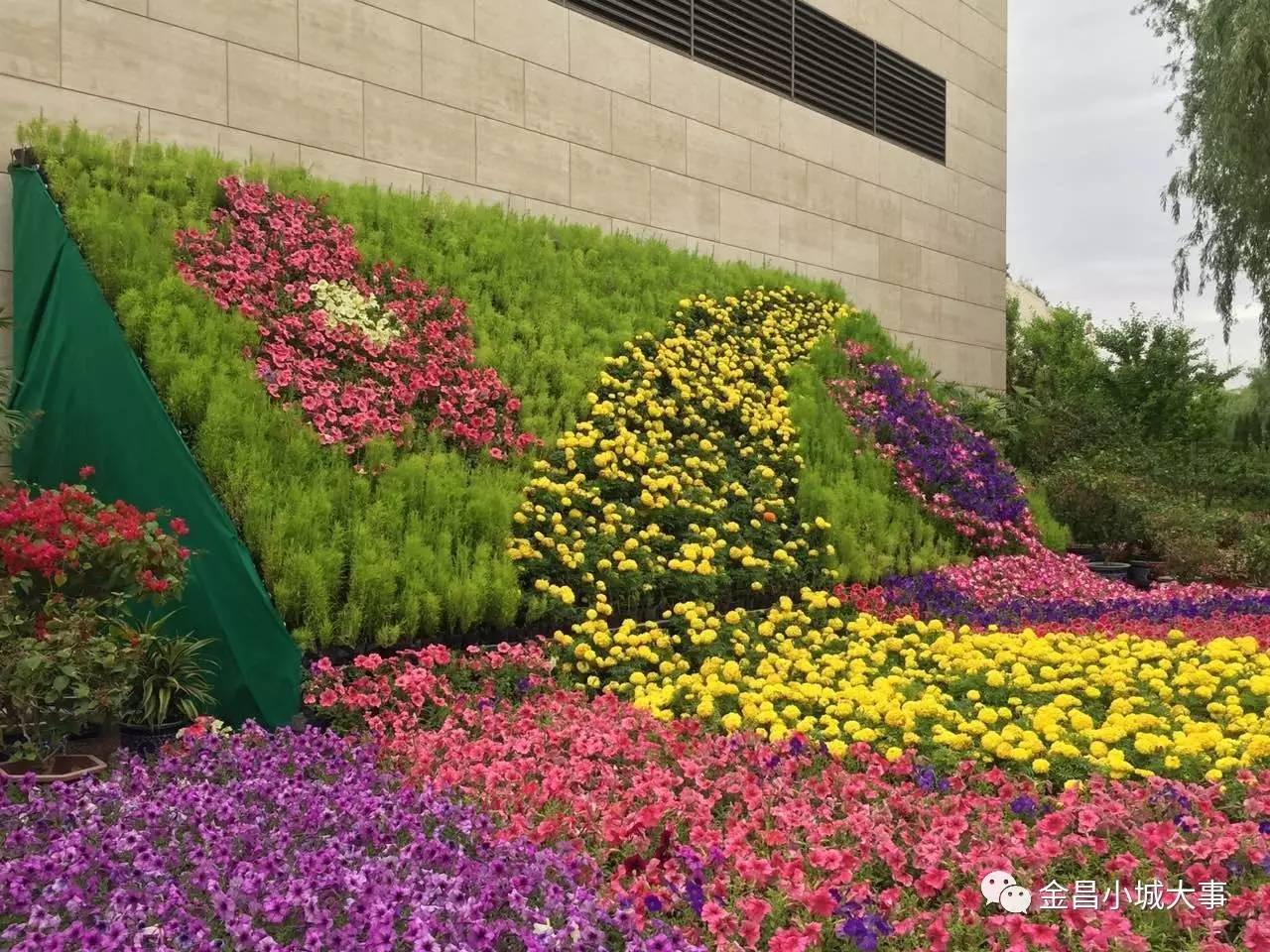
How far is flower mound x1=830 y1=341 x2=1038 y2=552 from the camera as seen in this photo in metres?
10.7

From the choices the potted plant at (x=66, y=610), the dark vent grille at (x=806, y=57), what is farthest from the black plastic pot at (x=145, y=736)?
the dark vent grille at (x=806, y=57)

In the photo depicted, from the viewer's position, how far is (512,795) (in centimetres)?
402

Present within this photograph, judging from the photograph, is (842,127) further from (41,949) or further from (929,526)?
(41,949)

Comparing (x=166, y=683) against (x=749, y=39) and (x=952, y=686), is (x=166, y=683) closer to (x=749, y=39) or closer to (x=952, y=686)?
(x=952, y=686)

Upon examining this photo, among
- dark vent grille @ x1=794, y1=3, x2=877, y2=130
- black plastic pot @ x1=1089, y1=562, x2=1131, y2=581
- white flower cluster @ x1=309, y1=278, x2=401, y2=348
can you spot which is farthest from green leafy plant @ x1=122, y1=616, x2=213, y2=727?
dark vent grille @ x1=794, y1=3, x2=877, y2=130

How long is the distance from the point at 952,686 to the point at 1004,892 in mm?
2482

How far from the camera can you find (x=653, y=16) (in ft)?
43.2

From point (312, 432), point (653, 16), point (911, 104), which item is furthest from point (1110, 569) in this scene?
point (312, 432)

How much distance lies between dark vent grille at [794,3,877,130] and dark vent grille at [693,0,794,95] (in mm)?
276

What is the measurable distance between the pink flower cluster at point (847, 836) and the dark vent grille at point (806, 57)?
32.6 feet

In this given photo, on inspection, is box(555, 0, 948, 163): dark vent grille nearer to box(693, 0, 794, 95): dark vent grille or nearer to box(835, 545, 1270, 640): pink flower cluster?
box(693, 0, 794, 95): dark vent grille

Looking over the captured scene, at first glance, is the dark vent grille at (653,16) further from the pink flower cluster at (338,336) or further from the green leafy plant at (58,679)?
the green leafy plant at (58,679)

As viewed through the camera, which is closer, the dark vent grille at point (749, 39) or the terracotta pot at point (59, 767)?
the terracotta pot at point (59, 767)

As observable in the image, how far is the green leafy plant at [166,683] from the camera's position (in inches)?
202
